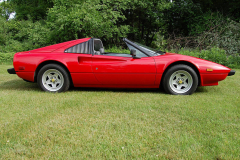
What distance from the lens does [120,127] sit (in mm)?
2344

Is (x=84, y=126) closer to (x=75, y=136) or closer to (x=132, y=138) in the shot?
(x=75, y=136)

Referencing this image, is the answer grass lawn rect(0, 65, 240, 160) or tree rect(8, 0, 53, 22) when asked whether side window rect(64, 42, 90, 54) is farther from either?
tree rect(8, 0, 53, 22)

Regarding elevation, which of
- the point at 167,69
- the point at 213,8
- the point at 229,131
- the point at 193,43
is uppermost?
the point at 213,8

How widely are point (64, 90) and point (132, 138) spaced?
2.53 m

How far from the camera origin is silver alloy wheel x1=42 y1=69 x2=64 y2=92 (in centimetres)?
420

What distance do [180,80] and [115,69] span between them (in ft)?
4.48

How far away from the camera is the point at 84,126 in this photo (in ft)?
7.83

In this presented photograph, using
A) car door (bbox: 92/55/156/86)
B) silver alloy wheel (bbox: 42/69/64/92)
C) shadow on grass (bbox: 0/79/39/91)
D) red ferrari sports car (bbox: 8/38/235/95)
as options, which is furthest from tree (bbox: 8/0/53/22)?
car door (bbox: 92/55/156/86)

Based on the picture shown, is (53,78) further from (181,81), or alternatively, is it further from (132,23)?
(132,23)

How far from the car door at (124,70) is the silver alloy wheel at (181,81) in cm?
42

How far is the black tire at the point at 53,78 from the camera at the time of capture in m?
4.13

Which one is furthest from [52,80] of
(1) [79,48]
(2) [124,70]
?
(2) [124,70]

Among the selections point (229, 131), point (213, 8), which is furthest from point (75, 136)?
point (213, 8)

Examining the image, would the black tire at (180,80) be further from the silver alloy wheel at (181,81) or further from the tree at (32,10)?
the tree at (32,10)
